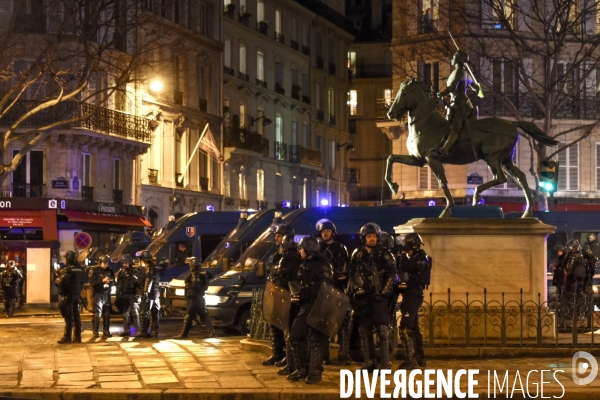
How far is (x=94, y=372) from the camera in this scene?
17078 mm

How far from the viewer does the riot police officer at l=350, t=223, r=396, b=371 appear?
15.9m

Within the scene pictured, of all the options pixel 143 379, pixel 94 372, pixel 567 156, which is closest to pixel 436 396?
pixel 143 379

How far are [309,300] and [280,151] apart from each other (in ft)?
165

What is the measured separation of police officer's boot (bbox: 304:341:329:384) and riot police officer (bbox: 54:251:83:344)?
8.41 metres

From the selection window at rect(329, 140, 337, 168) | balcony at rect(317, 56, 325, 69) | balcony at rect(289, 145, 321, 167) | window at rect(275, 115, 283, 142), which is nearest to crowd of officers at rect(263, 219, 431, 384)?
window at rect(275, 115, 283, 142)

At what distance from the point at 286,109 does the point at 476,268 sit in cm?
4791

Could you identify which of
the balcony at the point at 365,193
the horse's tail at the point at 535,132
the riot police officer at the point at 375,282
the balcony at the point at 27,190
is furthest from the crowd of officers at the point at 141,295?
the balcony at the point at 365,193

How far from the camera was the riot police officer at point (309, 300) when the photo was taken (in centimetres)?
1538

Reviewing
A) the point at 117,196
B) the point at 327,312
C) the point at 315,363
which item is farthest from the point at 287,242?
the point at 117,196

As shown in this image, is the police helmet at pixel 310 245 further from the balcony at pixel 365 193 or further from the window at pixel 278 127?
the balcony at pixel 365 193

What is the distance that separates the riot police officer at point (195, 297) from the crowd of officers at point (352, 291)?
6.72m

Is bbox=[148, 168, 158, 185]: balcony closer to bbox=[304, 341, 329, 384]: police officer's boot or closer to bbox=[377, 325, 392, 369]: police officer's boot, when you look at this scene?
bbox=[377, 325, 392, 369]: police officer's boot

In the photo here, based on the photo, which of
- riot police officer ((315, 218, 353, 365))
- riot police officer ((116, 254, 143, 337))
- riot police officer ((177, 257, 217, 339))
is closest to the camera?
riot police officer ((315, 218, 353, 365))

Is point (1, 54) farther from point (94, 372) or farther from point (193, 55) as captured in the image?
point (193, 55)
